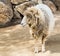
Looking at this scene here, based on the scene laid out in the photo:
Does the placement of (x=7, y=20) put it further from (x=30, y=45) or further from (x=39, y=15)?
(x=39, y=15)

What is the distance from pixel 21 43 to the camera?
4.23m

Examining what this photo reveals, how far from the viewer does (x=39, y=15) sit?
11.2 feet

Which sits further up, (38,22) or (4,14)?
(38,22)

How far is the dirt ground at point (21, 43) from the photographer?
370 cm

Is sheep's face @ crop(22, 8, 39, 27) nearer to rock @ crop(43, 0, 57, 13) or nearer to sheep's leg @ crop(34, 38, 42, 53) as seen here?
sheep's leg @ crop(34, 38, 42, 53)

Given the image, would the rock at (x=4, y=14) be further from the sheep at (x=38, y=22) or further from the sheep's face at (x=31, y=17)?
the sheep's face at (x=31, y=17)

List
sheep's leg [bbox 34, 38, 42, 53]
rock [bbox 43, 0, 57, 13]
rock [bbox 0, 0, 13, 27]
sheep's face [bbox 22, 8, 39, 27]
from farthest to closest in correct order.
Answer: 1. rock [bbox 43, 0, 57, 13]
2. rock [bbox 0, 0, 13, 27]
3. sheep's leg [bbox 34, 38, 42, 53]
4. sheep's face [bbox 22, 8, 39, 27]

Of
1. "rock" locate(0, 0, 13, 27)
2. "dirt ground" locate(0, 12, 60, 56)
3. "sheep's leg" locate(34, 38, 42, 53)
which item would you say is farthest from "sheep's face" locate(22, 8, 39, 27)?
"rock" locate(0, 0, 13, 27)

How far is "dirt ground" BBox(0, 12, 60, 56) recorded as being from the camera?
3699mm

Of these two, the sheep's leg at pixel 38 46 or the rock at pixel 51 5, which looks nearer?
the sheep's leg at pixel 38 46

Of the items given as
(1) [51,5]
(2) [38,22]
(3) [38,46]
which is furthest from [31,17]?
(1) [51,5]

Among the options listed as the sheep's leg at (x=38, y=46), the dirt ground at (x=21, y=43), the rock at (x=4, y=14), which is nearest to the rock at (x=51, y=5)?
the rock at (x=4, y=14)

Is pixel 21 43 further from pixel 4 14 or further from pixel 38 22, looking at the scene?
pixel 4 14

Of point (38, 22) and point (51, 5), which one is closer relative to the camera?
point (38, 22)
